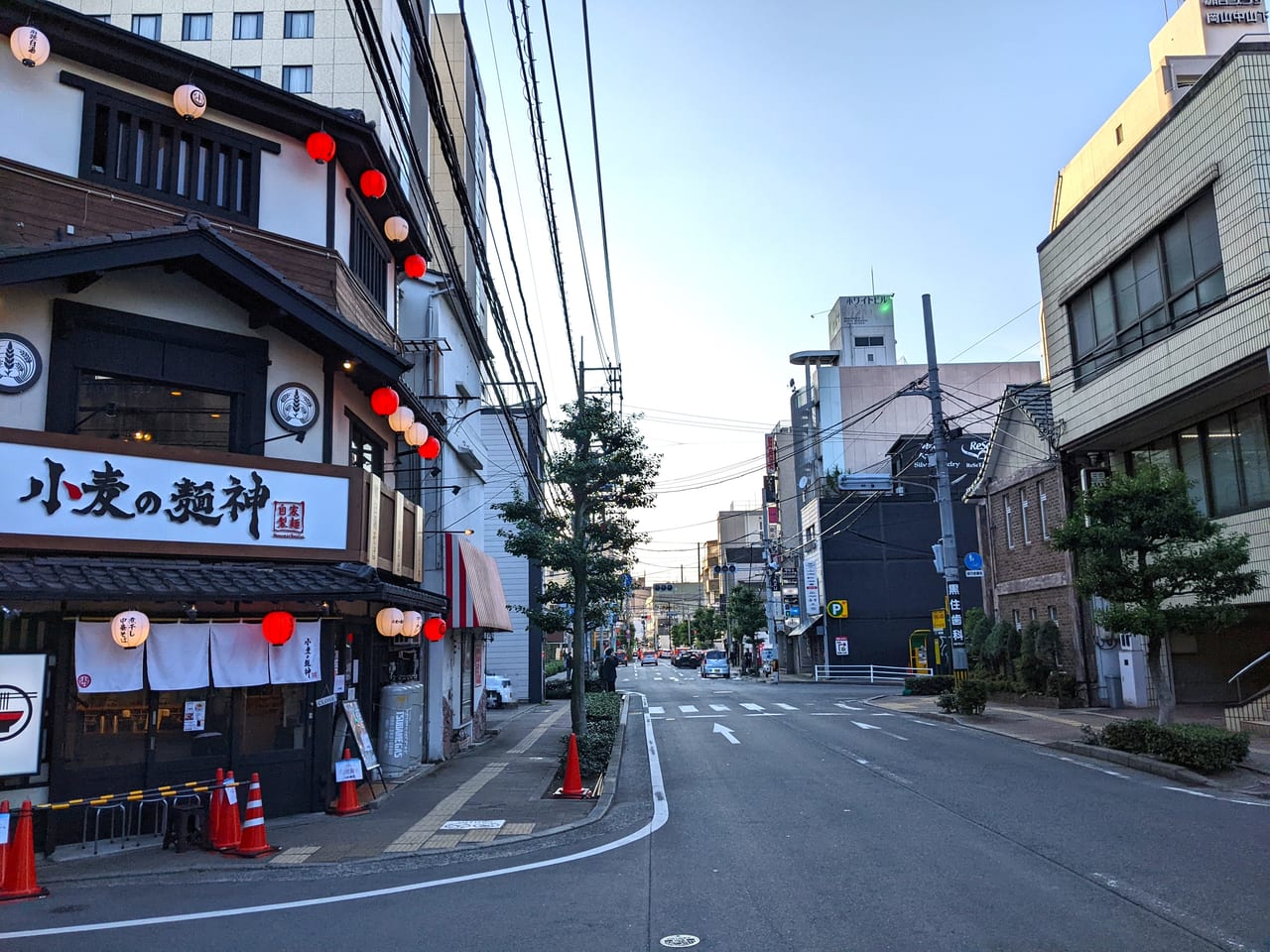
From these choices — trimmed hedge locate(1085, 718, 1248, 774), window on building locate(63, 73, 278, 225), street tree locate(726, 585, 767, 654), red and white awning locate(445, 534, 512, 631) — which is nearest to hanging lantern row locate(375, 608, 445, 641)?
red and white awning locate(445, 534, 512, 631)

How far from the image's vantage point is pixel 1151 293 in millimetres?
20297

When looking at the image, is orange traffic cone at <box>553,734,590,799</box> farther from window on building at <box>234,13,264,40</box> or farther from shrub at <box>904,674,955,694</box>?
window on building at <box>234,13,264,40</box>

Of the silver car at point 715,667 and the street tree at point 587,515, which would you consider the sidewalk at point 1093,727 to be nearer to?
the street tree at point 587,515

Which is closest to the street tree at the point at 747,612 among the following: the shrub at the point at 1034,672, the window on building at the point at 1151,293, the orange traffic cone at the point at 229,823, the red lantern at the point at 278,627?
the shrub at the point at 1034,672

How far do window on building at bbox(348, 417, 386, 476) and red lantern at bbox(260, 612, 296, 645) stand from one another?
305 cm

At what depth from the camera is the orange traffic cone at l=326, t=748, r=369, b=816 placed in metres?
12.2

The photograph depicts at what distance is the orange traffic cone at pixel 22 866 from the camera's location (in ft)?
27.7

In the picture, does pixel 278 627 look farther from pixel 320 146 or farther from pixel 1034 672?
pixel 1034 672

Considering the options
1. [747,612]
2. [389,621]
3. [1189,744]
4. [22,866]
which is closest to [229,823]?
[22,866]

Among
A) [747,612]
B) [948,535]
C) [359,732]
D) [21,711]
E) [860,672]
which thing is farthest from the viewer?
[747,612]

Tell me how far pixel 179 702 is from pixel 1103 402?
66.1 ft

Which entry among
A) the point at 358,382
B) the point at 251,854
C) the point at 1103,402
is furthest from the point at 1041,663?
the point at 251,854

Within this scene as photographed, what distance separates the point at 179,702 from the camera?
1158cm

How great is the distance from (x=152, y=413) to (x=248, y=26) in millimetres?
34758
